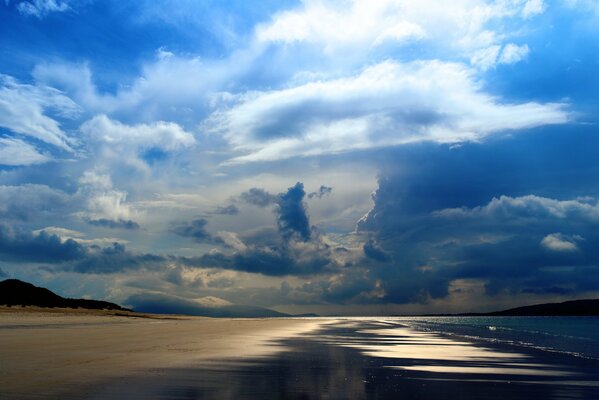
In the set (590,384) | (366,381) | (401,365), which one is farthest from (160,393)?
(590,384)

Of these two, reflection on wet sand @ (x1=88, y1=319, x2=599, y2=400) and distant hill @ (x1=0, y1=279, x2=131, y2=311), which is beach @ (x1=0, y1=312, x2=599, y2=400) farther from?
distant hill @ (x1=0, y1=279, x2=131, y2=311)

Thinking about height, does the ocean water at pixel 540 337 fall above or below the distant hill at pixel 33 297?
A: below

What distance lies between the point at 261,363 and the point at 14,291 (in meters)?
156

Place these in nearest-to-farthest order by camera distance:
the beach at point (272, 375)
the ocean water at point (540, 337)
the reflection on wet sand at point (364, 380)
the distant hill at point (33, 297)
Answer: the beach at point (272, 375) < the reflection on wet sand at point (364, 380) < the ocean water at point (540, 337) < the distant hill at point (33, 297)

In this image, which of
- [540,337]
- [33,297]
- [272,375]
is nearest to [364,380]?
[272,375]

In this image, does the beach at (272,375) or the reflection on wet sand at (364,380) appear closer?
the beach at (272,375)

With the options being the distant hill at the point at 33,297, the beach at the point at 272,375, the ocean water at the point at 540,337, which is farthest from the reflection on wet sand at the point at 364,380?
the distant hill at the point at 33,297

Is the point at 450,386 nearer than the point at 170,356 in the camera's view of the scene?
Yes

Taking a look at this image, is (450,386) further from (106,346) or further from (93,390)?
(106,346)

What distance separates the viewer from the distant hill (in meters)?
143

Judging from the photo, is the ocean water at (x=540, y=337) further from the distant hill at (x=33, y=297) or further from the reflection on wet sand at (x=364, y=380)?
the distant hill at (x=33, y=297)

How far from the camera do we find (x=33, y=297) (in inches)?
6058

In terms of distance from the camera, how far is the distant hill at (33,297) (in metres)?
143

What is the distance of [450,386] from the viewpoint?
1817 centimetres
